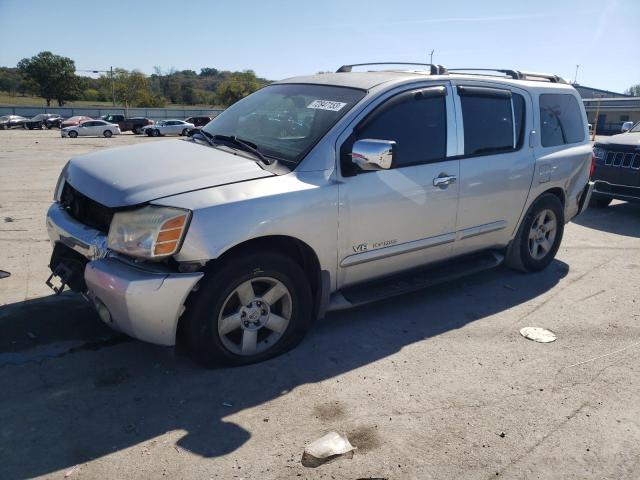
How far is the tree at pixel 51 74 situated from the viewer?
83562mm

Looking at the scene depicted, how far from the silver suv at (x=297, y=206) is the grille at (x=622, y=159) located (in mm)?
3962

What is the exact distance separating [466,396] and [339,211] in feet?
4.67

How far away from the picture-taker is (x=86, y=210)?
362 centimetres

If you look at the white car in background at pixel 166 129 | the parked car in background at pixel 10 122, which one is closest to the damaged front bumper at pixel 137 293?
the white car in background at pixel 166 129

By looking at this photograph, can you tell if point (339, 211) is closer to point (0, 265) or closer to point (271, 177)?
point (271, 177)

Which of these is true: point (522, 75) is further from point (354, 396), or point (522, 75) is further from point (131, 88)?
point (131, 88)

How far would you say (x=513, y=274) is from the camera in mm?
5633

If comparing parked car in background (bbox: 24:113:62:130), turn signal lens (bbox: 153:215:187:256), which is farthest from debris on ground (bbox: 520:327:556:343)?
parked car in background (bbox: 24:113:62:130)

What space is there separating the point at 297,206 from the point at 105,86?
116636 millimetres

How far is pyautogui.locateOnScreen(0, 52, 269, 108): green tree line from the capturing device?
84.5 metres

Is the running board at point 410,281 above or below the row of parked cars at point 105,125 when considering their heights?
below

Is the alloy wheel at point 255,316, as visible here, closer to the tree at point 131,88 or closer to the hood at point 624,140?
the hood at point 624,140

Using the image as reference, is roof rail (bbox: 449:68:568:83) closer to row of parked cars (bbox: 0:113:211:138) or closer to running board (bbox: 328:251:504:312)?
running board (bbox: 328:251:504:312)

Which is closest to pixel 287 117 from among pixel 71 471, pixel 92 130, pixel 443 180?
pixel 443 180
